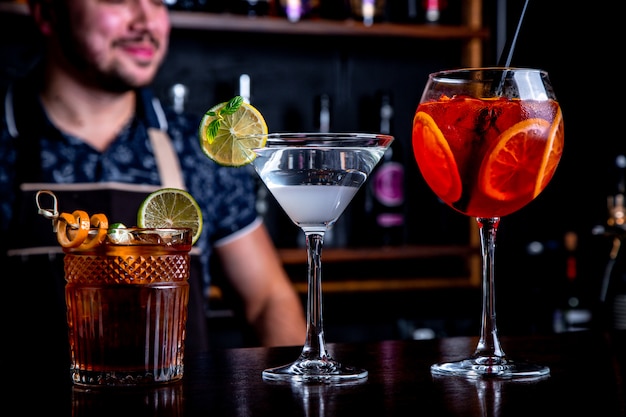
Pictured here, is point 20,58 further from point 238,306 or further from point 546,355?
point 546,355

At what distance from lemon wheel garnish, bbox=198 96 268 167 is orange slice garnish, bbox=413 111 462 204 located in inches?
6.6

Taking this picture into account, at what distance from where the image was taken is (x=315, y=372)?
85 centimetres

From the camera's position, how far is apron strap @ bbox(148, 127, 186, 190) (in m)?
2.23

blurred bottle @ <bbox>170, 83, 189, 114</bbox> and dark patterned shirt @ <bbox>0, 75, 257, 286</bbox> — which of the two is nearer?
dark patterned shirt @ <bbox>0, 75, 257, 286</bbox>

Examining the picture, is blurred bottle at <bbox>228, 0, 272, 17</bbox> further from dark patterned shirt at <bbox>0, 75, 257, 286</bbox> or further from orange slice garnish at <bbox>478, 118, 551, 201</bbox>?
orange slice garnish at <bbox>478, 118, 551, 201</bbox>

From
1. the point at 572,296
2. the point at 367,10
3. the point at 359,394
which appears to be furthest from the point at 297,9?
the point at 359,394

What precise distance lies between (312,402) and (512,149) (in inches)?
13.7

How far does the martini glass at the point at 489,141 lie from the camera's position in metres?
0.91

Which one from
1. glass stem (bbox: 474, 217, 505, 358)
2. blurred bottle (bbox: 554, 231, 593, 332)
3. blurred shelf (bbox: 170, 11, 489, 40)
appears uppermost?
blurred shelf (bbox: 170, 11, 489, 40)

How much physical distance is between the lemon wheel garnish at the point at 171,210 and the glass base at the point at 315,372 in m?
0.18

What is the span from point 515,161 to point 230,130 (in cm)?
29

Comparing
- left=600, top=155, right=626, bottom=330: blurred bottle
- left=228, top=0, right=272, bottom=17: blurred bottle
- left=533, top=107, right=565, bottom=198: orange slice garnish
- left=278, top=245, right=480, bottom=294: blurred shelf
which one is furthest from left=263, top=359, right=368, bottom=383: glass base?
left=228, top=0, right=272, bottom=17: blurred bottle

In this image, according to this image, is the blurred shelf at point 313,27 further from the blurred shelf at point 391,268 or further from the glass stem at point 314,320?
the glass stem at point 314,320

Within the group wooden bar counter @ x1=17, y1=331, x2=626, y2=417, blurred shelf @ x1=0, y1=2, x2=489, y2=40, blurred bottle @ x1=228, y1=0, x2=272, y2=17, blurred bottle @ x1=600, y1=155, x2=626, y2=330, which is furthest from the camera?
blurred bottle @ x1=228, y1=0, x2=272, y2=17
